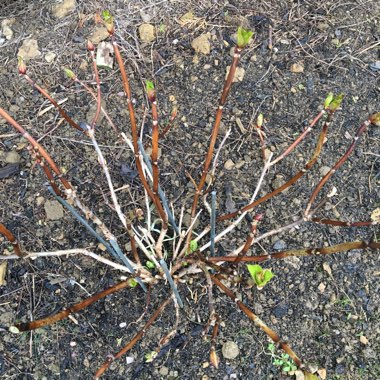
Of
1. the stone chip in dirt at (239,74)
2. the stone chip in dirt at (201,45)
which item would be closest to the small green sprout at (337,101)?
the stone chip in dirt at (239,74)

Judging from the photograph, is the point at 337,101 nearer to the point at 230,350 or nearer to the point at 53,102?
the point at 53,102

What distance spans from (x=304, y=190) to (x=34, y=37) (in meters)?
1.55

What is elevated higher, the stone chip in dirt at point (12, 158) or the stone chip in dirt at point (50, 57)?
the stone chip in dirt at point (50, 57)

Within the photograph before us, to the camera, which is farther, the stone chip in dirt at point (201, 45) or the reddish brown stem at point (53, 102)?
the stone chip in dirt at point (201, 45)

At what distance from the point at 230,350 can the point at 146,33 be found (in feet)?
5.07

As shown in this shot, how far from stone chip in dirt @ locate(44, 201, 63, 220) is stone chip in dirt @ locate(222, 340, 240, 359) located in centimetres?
86

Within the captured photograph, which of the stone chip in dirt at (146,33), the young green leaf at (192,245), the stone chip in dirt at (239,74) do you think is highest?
the stone chip in dirt at (146,33)

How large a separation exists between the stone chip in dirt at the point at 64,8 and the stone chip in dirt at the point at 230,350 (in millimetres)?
1811

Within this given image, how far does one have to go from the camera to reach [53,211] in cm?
196

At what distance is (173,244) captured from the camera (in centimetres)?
179

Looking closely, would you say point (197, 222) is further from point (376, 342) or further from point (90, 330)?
point (376, 342)

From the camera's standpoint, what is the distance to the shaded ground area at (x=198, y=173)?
1.76m

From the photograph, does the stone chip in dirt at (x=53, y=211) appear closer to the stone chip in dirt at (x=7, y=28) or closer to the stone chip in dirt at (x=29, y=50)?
the stone chip in dirt at (x=29, y=50)

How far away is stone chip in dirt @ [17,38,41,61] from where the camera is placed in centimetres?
232
